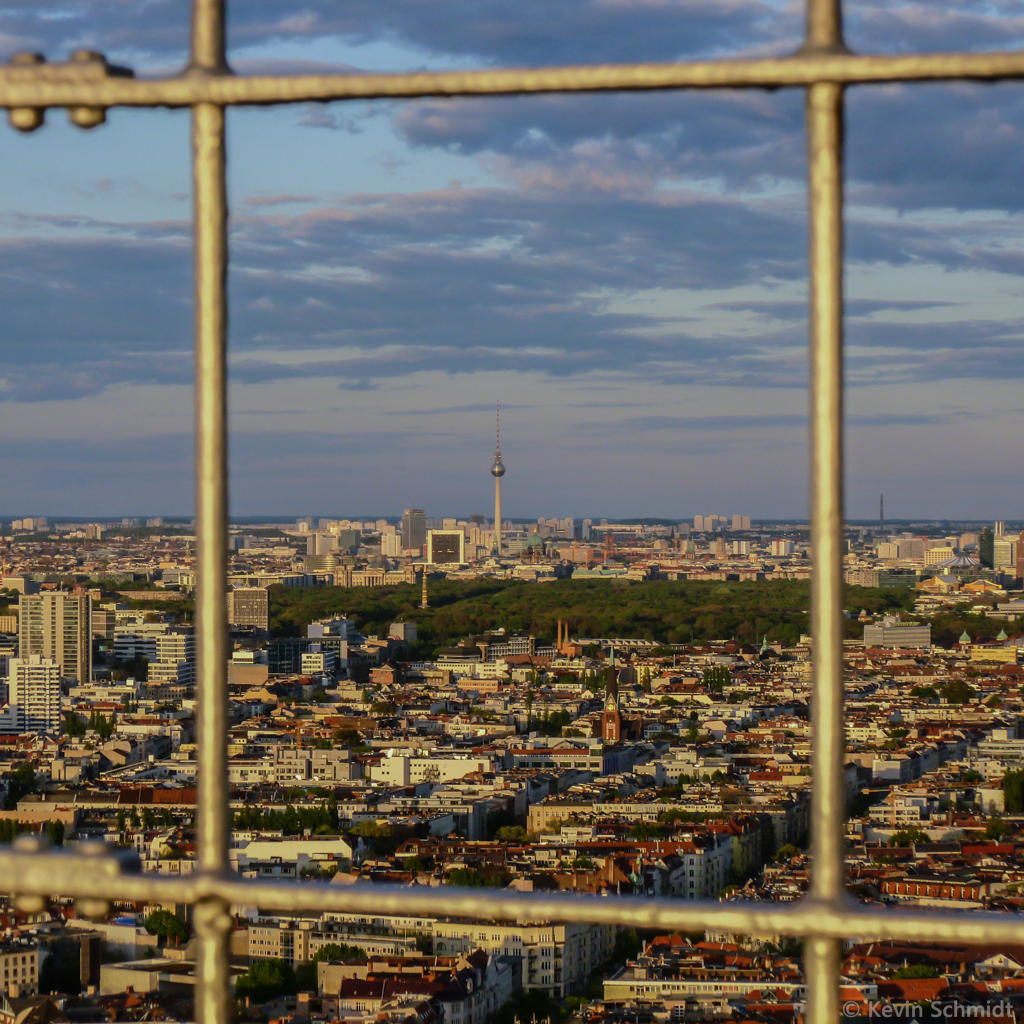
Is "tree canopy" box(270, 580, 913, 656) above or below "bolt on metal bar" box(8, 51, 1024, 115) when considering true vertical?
below

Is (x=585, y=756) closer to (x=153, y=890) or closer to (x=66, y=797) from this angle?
(x=66, y=797)

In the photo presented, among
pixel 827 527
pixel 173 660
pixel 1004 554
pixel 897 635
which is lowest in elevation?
pixel 173 660

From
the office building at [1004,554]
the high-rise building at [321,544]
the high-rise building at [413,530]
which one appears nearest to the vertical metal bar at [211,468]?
the office building at [1004,554]

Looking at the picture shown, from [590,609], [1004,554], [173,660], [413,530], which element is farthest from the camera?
[413,530]

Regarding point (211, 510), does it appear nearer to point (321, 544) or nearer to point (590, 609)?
point (590, 609)

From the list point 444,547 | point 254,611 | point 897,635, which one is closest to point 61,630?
point 254,611

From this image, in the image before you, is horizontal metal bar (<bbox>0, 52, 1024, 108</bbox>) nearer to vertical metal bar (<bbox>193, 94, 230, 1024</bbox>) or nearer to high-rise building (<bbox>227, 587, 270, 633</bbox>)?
vertical metal bar (<bbox>193, 94, 230, 1024</bbox>)

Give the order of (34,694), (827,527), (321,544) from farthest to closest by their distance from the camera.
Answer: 1. (321,544)
2. (34,694)
3. (827,527)

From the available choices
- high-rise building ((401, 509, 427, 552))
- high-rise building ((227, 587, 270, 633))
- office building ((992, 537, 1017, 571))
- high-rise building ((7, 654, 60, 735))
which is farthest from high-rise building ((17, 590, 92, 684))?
high-rise building ((401, 509, 427, 552))
